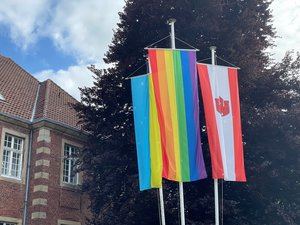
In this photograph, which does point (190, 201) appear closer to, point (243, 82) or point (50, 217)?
point (243, 82)

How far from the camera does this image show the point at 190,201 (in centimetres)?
1327

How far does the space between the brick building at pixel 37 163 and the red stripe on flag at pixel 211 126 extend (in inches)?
283

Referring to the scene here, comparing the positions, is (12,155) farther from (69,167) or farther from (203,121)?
(203,121)

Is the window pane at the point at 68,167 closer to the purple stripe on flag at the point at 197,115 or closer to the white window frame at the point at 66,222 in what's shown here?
the white window frame at the point at 66,222

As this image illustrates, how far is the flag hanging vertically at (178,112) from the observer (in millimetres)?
10820

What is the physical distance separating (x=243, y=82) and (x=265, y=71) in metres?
1.44

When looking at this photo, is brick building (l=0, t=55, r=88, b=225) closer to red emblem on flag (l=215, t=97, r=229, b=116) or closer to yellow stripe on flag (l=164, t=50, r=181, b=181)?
yellow stripe on flag (l=164, t=50, r=181, b=181)

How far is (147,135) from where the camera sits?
36.9 feet

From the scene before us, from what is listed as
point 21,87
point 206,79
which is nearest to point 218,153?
point 206,79

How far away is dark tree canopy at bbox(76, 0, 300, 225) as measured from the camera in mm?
13305

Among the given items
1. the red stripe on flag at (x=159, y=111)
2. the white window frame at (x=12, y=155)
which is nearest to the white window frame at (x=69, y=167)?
the white window frame at (x=12, y=155)

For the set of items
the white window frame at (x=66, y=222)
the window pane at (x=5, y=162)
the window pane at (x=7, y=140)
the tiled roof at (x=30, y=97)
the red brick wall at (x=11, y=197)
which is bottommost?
the white window frame at (x=66, y=222)

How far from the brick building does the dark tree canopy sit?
8.50 feet

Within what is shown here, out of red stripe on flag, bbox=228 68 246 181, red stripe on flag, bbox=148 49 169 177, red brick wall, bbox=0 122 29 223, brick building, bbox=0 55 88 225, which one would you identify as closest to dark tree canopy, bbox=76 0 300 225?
red stripe on flag, bbox=228 68 246 181
